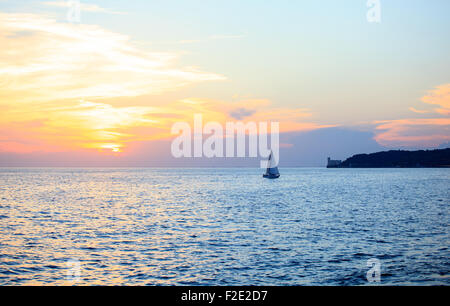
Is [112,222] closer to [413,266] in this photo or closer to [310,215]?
[310,215]

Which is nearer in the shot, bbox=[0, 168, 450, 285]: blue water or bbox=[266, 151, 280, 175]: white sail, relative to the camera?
bbox=[0, 168, 450, 285]: blue water

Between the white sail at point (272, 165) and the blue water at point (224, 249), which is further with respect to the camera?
the white sail at point (272, 165)

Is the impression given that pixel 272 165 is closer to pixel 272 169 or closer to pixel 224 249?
pixel 272 169

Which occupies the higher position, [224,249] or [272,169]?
[272,169]

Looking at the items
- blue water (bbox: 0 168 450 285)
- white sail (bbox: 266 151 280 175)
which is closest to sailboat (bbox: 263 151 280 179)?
white sail (bbox: 266 151 280 175)

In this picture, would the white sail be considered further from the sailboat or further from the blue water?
the blue water

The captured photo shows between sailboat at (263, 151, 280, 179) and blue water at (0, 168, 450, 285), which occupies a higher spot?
sailboat at (263, 151, 280, 179)

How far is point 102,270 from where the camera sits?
24953 mm

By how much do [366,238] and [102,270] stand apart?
23023mm

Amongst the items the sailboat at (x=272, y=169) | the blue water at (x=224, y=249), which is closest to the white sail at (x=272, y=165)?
the sailboat at (x=272, y=169)

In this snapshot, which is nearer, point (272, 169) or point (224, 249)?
point (224, 249)

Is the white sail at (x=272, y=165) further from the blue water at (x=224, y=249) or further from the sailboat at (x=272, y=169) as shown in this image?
the blue water at (x=224, y=249)

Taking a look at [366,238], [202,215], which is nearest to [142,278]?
[366,238]

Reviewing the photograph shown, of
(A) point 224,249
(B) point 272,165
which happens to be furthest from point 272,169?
(A) point 224,249
